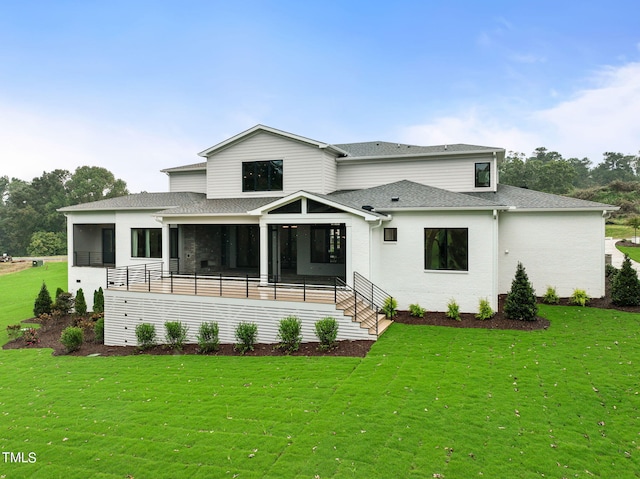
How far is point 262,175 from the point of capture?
66.0ft

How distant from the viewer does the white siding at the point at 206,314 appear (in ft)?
42.7

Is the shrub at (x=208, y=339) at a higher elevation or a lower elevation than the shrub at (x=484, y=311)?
lower

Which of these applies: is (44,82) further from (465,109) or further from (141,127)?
(465,109)

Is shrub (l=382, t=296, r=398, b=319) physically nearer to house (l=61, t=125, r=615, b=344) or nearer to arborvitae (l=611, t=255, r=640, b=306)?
house (l=61, t=125, r=615, b=344)

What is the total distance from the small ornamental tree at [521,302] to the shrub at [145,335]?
43.9 ft

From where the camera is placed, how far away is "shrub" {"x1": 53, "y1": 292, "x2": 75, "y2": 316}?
70.4ft

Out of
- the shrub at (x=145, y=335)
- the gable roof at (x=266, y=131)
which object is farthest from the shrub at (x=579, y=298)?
the shrub at (x=145, y=335)

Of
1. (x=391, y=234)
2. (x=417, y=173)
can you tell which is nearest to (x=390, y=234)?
(x=391, y=234)

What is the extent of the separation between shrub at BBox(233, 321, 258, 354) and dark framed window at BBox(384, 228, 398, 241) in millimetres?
6763

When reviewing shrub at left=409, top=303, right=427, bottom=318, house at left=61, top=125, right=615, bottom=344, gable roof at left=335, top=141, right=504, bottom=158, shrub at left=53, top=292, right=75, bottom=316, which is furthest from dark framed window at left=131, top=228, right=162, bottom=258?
shrub at left=409, top=303, right=427, bottom=318

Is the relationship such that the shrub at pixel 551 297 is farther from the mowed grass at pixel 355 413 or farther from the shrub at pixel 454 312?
the shrub at pixel 454 312

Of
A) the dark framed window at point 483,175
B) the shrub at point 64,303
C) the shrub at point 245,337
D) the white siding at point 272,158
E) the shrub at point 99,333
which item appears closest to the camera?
the shrub at point 245,337

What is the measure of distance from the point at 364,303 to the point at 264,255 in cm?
465

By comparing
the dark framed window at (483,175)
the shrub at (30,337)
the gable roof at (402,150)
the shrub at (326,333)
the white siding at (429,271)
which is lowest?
the shrub at (30,337)
